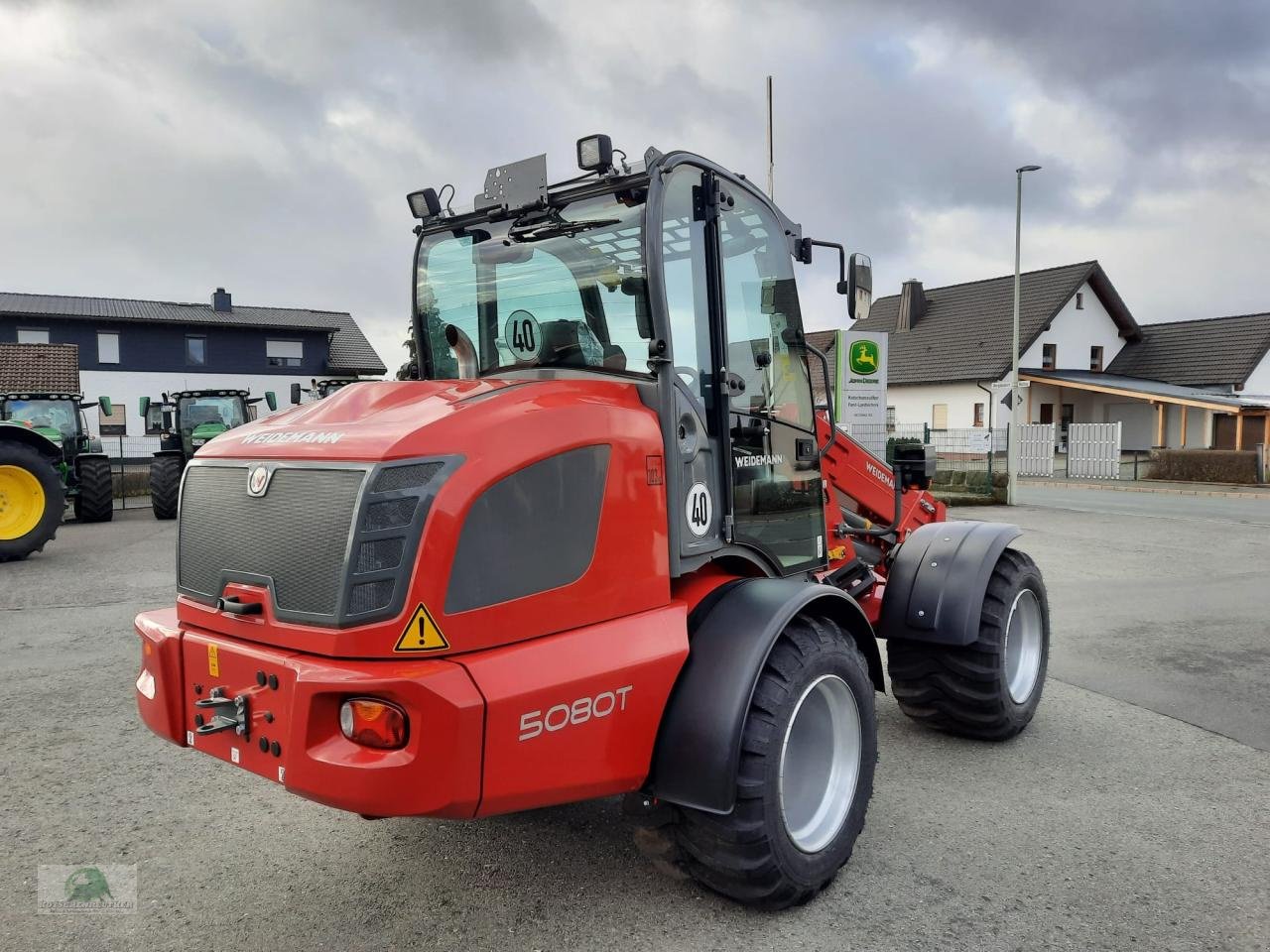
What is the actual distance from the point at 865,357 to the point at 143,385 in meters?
35.2

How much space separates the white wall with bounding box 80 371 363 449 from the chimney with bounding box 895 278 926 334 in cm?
2443

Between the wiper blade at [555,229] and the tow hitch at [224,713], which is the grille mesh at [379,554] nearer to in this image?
the tow hitch at [224,713]

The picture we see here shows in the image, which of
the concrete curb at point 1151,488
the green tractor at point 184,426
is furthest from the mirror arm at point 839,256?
the concrete curb at point 1151,488

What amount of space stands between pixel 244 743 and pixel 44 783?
86.8 inches

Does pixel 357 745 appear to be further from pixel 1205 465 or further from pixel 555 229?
pixel 1205 465

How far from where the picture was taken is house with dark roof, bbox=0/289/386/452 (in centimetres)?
3812

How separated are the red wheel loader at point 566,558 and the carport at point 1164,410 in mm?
30577

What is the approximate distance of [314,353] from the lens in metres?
41.8

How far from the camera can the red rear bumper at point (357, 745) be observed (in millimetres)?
2457

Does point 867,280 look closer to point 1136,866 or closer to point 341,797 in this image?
point 1136,866

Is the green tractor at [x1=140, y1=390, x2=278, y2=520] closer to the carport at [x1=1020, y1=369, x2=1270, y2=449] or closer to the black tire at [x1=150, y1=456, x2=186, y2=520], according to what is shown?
the black tire at [x1=150, y1=456, x2=186, y2=520]

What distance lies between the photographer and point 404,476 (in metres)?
2.58

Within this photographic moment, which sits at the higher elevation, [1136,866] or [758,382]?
[758,382]

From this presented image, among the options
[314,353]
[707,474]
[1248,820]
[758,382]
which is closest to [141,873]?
[707,474]
